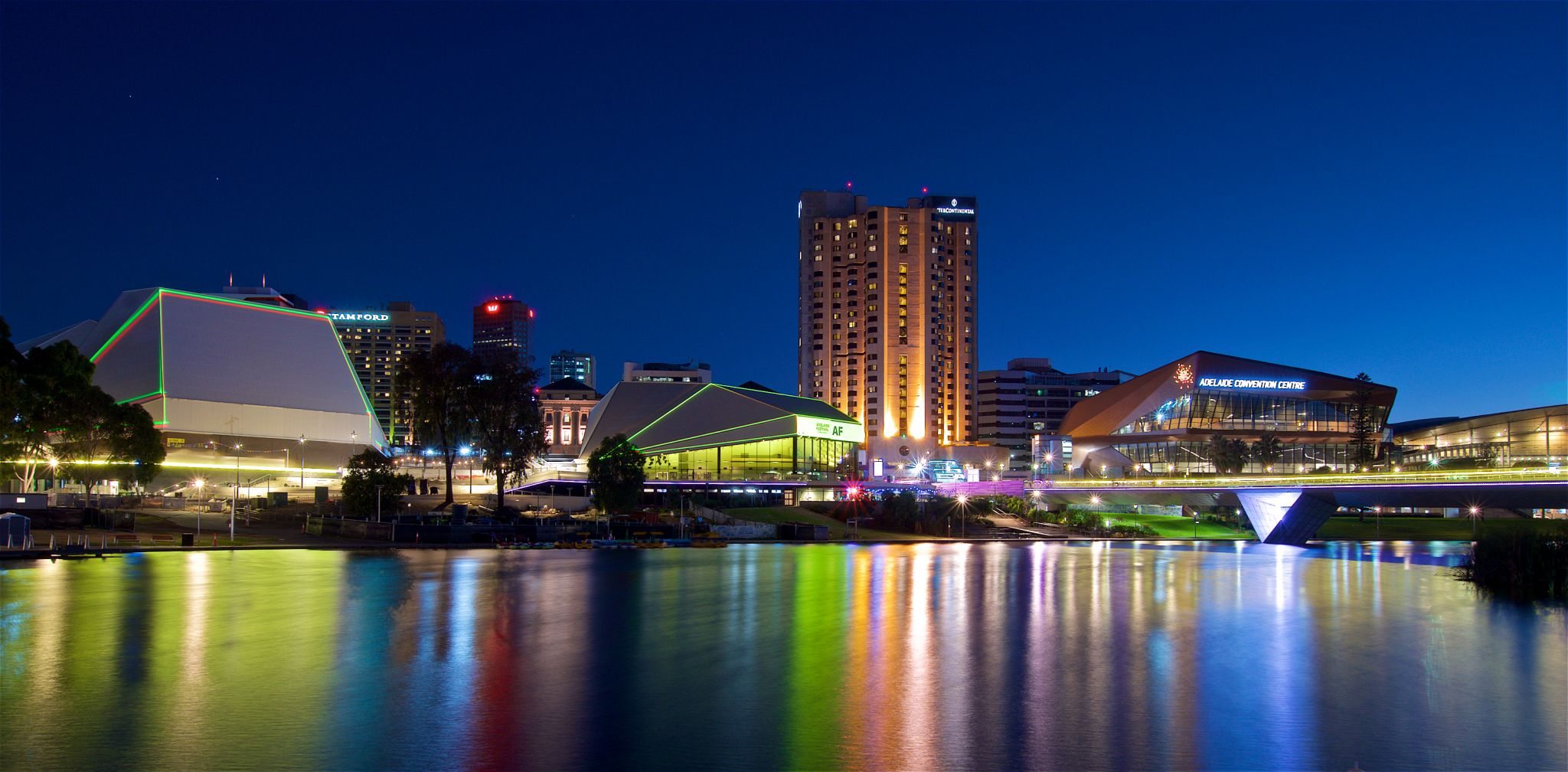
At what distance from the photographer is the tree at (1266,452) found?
416 ft

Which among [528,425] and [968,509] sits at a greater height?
[528,425]

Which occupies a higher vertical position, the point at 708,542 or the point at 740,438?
the point at 740,438

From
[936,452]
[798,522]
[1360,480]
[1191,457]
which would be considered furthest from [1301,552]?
[936,452]

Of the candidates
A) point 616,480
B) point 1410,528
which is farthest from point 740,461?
point 1410,528

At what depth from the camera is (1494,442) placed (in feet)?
380

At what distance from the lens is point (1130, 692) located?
82.3 ft

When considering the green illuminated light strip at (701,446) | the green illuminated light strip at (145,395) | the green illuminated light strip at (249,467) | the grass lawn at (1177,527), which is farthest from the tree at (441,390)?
the grass lawn at (1177,527)

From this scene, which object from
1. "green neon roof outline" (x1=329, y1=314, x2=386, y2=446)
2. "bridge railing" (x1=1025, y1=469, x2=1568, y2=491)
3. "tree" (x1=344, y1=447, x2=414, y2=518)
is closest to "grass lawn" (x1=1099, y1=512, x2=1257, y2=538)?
"bridge railing" (x1=1025, y1=469, x2=1568, y2=491)

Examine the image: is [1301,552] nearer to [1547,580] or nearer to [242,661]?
[1547,580]

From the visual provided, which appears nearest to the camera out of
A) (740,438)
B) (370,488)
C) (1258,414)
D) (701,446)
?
(370,488)

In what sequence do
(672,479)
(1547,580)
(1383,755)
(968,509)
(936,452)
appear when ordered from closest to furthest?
1. (1383,755)
2. (1547,580)
3. (968,509)
4. (672,479)
5. (936,452)

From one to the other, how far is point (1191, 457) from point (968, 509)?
44715 mm

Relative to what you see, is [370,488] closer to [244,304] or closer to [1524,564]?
[244,304]

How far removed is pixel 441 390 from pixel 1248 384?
94094 millimetres
